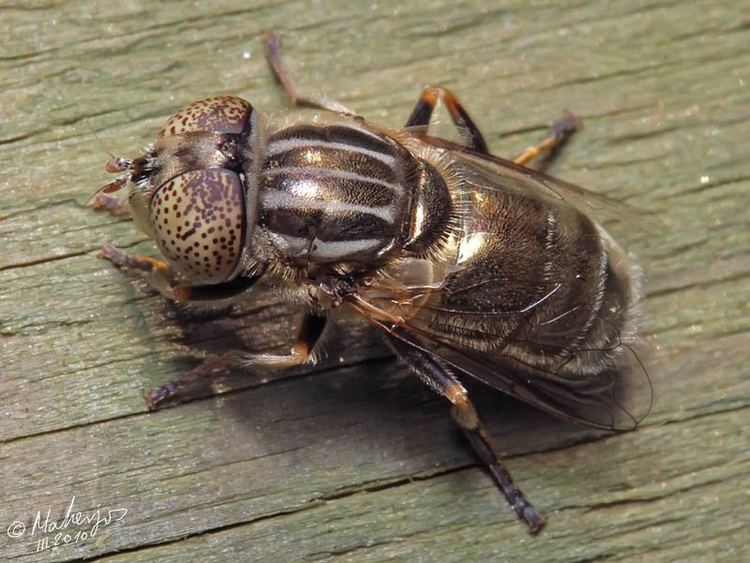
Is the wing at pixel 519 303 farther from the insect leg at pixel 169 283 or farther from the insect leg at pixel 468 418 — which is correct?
the insect leg at pixel 169 283

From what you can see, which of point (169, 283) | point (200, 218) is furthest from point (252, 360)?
point (200, 218)

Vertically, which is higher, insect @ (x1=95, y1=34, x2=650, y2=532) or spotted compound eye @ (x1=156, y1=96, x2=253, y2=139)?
spotted compound eye @ (x1=156, y1=96, x2=253, y2=139)

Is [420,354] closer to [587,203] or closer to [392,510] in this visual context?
[392,510]

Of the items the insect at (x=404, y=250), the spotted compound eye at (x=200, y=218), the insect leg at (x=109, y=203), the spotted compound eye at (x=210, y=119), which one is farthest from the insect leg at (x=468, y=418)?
the insect leg at (x=109, y=203)

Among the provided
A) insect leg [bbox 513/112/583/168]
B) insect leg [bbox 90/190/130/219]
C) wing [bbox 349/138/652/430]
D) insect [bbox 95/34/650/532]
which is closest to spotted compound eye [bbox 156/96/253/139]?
insect [bbox 95/34/650/532]

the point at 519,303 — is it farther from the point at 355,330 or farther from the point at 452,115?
the point at 452,115

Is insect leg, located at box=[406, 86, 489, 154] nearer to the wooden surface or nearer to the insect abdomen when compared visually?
the wooden surface
